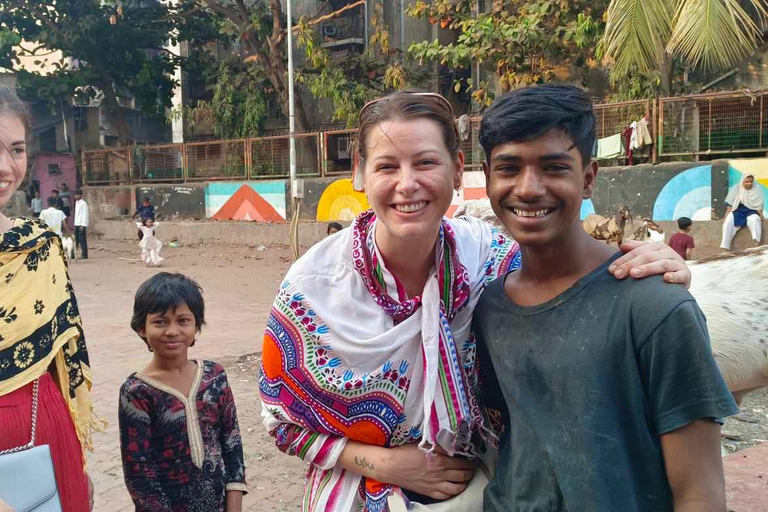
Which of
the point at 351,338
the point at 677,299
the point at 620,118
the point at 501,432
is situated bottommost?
the point at 501,432

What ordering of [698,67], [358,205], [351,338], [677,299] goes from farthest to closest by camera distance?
[358,205]
[698,67]
[351,338]
[677,299]

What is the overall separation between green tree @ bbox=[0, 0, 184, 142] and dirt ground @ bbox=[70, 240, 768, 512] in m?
7.87

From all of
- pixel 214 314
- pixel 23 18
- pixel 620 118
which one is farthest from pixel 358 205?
pixel 23 18

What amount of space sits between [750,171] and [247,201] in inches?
474

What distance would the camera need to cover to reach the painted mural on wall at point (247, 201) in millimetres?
Answer: 17031

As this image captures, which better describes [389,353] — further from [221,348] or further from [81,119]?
[81,119]

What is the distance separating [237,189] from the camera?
58.6ft

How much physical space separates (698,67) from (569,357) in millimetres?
14234

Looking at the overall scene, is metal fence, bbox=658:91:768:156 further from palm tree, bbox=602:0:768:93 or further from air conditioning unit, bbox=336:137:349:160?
air conditioning unit, bbox=336:137:349:160

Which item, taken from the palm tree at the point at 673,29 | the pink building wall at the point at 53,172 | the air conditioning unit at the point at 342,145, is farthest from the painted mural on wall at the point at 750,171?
the pink building wall at the point at 53,172

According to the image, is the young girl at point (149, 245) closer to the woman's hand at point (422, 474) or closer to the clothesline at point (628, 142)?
the clothesline at point (628, 142)

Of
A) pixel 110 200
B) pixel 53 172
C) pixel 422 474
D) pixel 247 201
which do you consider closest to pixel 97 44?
pixel 110 200

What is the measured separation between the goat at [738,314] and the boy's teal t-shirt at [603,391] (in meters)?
1.87

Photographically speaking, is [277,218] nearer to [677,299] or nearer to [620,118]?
[620,118]
